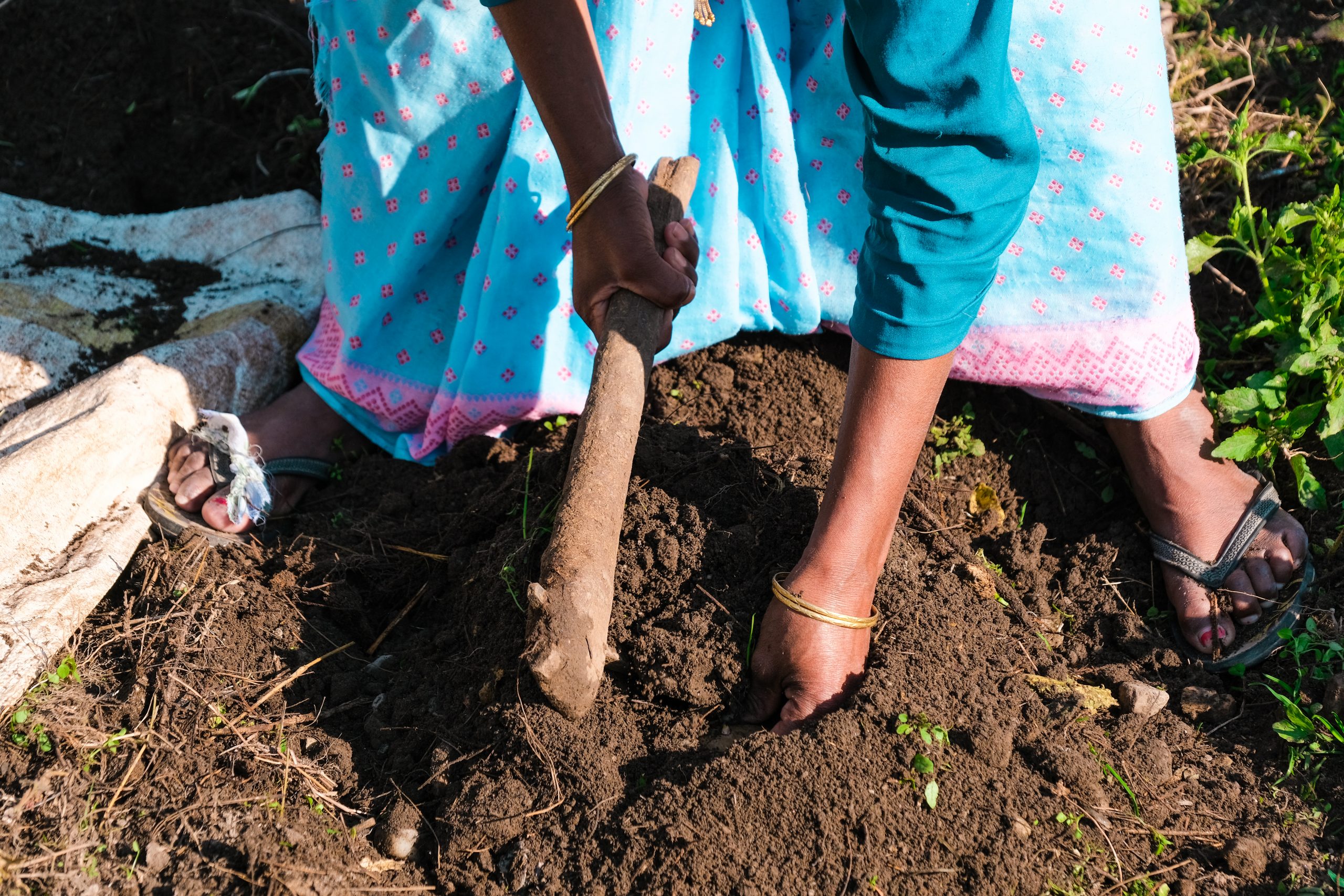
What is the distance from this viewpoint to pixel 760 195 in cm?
247

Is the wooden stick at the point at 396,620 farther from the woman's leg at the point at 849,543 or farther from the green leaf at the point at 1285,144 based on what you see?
the green leaf at the point at 1285,144

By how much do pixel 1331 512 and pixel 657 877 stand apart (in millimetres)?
1864

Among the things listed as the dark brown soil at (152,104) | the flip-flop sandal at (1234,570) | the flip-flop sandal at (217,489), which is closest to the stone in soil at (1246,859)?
the flip-flop sandal at (1234,570)

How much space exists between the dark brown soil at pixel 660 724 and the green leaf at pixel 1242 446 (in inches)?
9.8

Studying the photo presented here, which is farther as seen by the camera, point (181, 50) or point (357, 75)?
point (181, 50)

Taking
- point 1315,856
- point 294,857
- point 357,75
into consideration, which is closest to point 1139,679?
point 1315,856

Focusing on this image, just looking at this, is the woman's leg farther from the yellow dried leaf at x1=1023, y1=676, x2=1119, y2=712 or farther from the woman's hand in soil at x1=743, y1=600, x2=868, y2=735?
the yellow dried leaf at x1=1023, y1=676, x2=1119, y2=712

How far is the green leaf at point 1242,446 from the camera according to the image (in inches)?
84.7

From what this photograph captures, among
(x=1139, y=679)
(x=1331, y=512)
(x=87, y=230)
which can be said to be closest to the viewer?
(x=1139, y=679)

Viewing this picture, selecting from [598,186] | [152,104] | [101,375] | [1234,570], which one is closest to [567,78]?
[598,186]

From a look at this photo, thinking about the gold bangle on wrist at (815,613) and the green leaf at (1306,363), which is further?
the green leaf at (1306,363)

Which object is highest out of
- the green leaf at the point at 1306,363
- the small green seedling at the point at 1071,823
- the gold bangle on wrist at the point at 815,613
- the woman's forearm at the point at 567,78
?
the woman's forearm at the point at 567,78

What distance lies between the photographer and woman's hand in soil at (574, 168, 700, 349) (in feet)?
6.30

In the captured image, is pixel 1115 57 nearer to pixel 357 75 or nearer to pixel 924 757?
pixel 924 757
